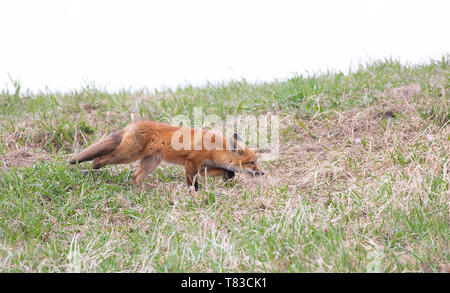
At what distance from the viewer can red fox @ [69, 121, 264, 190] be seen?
6578mm

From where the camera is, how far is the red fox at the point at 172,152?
6578 millimetres

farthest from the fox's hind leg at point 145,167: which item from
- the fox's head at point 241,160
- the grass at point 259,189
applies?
the fox's head at point 241,160

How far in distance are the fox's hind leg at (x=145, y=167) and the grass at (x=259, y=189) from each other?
8.6 inches

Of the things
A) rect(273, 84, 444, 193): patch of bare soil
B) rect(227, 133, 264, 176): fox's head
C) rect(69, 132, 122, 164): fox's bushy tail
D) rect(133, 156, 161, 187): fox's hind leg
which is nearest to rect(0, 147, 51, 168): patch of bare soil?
rect(69, 132, 122, 164): fox's bushy tail

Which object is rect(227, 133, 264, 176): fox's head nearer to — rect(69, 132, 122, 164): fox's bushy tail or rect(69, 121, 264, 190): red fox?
rect(69, 121, 264, 190): red fox

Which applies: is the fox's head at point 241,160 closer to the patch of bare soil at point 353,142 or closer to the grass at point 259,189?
the grass at point 259,189

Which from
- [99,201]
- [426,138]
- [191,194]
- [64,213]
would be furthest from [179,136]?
[426,138]

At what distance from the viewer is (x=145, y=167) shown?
696 centimetres

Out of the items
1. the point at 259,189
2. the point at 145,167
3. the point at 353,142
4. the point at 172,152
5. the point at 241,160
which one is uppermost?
the point at 353,142

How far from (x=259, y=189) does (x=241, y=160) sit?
1.04 m

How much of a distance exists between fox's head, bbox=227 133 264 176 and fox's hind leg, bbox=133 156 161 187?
115 centimetres

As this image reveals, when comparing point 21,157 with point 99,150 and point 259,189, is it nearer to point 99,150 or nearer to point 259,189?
point 99,150

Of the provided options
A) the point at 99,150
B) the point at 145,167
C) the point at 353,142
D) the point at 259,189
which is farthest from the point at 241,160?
the point at 99,150

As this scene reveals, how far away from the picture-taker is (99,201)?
6.06 m
